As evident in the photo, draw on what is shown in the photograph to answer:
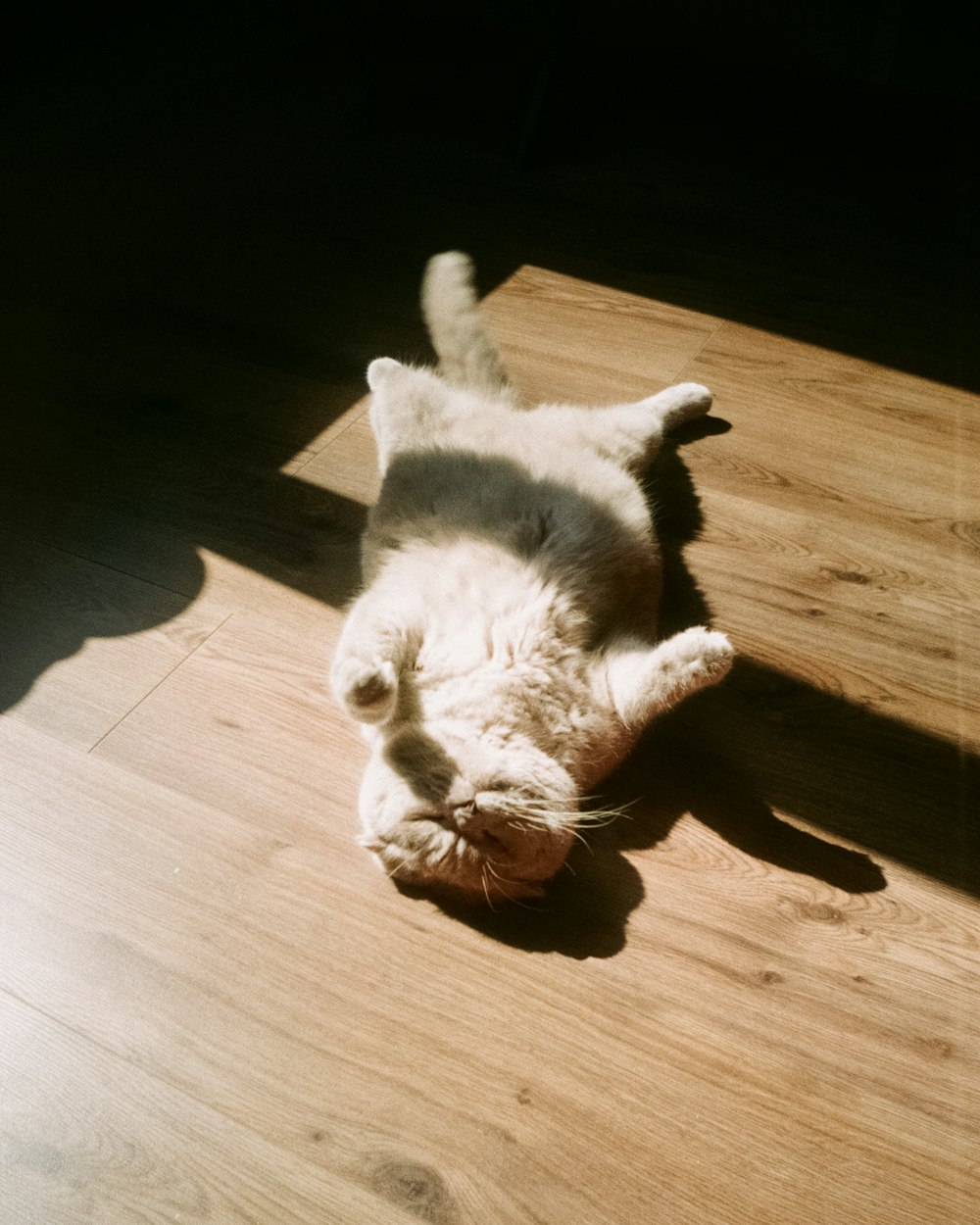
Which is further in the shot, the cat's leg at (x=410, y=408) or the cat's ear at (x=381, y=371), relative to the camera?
the cat's ear at (x=381, y=371)

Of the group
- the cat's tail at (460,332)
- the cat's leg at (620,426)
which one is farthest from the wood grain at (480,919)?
the cat's tail at (460,332)

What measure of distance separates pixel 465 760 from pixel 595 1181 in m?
0.50

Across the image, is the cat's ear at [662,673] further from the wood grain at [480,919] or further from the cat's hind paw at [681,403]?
the cat's hind paw at [681,403]

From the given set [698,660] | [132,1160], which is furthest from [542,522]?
[132,1160]

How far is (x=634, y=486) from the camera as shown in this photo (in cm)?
159

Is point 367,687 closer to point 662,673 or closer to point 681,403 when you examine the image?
point 662,673

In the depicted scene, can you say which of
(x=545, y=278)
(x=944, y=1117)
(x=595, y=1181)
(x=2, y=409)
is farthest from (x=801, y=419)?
(x=2, y=409)

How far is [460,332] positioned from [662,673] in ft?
3.10

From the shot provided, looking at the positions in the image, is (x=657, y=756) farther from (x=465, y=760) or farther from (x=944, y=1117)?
(x=944, y=1117)

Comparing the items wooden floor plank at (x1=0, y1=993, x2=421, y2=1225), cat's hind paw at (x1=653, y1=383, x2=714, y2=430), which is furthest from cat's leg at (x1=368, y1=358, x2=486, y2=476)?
wooden floor plank at (x1=0, y1=993, x2=421, y2=1225)

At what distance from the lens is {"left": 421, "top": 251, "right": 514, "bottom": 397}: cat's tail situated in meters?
1.84

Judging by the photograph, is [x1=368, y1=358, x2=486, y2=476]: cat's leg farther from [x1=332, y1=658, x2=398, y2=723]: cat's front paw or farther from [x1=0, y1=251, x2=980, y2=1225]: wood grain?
[x1=332, y1=658, x2=398, y2=723]: cat's front paw

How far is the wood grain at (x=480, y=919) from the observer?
1050 millimetres

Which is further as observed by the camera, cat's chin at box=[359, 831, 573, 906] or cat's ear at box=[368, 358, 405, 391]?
cat's ear at box=[368, 358, 405, 391]
